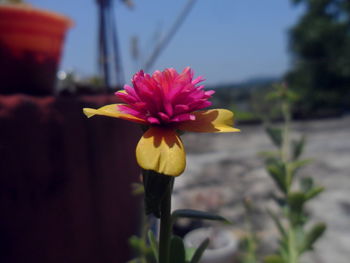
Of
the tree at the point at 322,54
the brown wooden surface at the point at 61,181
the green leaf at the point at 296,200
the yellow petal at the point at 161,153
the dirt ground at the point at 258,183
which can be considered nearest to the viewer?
the yellow petal at the point at 161,153

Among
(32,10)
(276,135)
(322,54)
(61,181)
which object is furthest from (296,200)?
(322,54)

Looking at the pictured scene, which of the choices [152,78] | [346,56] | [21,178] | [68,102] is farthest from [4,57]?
[346,56]

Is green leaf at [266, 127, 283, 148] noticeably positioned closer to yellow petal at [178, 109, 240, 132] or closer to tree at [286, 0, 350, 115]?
yellow petal at [178, 109, 240, 132]

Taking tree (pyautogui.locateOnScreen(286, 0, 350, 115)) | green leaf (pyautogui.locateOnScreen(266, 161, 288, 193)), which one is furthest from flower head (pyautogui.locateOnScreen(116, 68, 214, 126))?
tree (pyautogui.locateOnScreen(286, 0, 350, 115))

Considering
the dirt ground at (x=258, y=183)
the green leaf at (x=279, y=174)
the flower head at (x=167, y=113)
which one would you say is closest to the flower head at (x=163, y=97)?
the flower head at (x=167, y=113)

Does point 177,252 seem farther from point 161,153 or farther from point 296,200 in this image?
point 296,200

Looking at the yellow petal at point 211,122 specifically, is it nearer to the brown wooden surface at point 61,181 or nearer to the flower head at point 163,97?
the flower head at point 163,97

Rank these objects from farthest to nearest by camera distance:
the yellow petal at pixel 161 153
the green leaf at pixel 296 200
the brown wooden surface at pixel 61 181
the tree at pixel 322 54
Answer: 1. the tree at pixel 322 54
2. the brown wooden surface at pixel 61 181
3. the green leaf at pixel 296 200
4. the yellow petal at pixel 161 153
